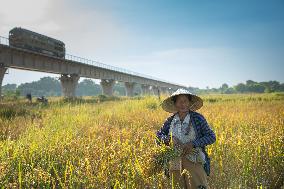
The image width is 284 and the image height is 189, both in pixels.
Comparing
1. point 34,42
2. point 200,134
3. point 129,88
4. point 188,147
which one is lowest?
point 188,147

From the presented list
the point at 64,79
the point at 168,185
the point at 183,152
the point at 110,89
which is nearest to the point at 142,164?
the point at 183,152

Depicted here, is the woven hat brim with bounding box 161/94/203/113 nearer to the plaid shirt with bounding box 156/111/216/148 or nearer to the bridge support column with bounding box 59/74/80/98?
the plaid shirt with bounding box 156/111/216/148

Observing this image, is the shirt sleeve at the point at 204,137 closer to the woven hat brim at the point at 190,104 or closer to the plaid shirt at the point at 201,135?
the plaid shirt at the point at 201,135

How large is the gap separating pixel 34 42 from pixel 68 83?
34.4 ft

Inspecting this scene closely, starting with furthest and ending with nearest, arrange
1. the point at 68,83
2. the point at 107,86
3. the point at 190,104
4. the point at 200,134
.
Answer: the point at 107,86 → the point at 68,83 → the point at 190,104 → the point at 200,134

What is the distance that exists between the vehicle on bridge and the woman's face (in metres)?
28.4

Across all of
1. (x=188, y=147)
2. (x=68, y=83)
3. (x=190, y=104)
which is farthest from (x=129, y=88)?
(x=188, y=147)

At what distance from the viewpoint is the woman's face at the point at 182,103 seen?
349 cm

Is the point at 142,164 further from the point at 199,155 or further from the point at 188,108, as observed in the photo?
the point at 188,108

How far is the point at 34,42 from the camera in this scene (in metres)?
30.6

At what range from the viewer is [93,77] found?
4694 centimetres

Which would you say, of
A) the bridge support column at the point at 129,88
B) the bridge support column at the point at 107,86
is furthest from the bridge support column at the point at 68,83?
the bridge support column at the point at 129,88

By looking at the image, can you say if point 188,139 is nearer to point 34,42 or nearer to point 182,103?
point 182,103

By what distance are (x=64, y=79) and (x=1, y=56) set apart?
44.8 ft
